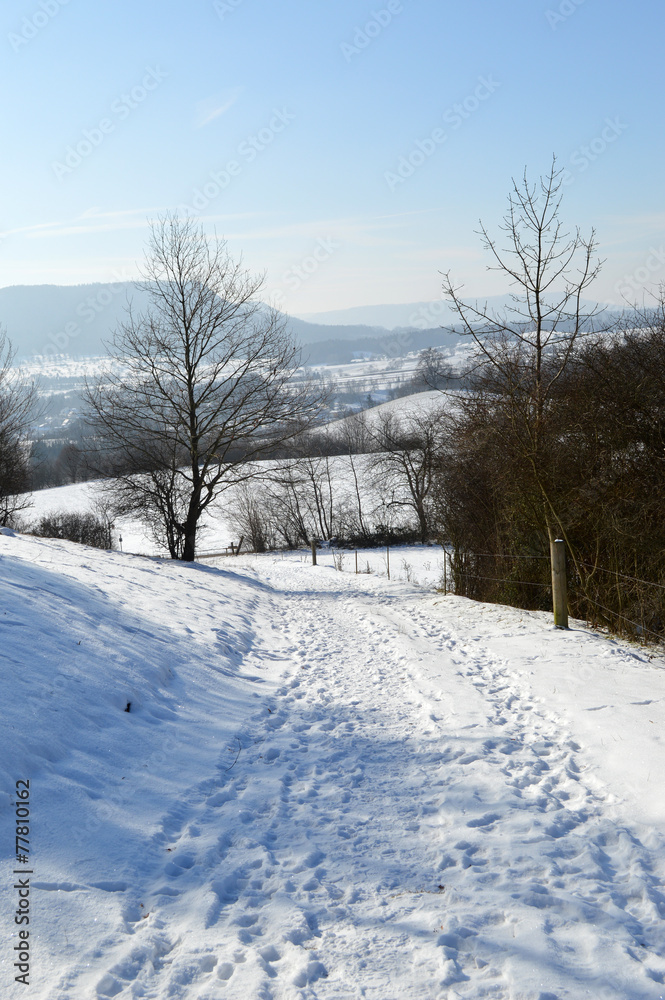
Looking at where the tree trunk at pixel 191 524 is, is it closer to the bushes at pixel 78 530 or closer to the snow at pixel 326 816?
the snow at pixel 326 816

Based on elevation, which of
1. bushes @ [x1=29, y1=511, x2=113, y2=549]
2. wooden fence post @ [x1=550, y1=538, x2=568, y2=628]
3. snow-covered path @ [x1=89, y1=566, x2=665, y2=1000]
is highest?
wooden fence post @ [x1=550, y1=538, x2=568, y2=628]

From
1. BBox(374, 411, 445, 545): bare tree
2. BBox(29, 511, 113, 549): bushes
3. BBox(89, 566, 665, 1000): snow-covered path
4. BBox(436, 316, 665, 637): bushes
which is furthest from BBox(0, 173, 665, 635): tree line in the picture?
BBox(374, 411, 445, 545): bare tree

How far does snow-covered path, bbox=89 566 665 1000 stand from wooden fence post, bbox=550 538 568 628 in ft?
10.1

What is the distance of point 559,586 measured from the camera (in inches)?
351

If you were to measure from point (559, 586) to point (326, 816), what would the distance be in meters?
5.85

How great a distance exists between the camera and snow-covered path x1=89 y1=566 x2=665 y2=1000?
9.05 feet

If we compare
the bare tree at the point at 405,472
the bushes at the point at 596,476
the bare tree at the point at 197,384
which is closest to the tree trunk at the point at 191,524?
the bare tree at the point at 197,384

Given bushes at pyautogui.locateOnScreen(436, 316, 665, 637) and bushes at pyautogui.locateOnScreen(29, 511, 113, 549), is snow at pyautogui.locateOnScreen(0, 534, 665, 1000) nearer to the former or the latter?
bushes at pyautogui.locateOnScreen(436, 316, 665, 637)

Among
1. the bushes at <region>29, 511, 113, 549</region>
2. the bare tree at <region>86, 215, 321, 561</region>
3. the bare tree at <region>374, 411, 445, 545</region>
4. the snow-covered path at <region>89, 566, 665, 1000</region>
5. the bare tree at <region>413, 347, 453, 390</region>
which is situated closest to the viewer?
the snow-covered path at <region>89, 566, 665, 1000</region>

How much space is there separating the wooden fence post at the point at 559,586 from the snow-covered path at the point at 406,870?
10.1ft

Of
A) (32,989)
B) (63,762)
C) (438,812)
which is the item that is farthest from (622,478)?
(32,989)

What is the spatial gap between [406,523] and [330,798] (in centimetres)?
4239

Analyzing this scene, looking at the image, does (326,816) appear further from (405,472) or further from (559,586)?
(405,472)

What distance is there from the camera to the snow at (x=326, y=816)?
2.81 metres
